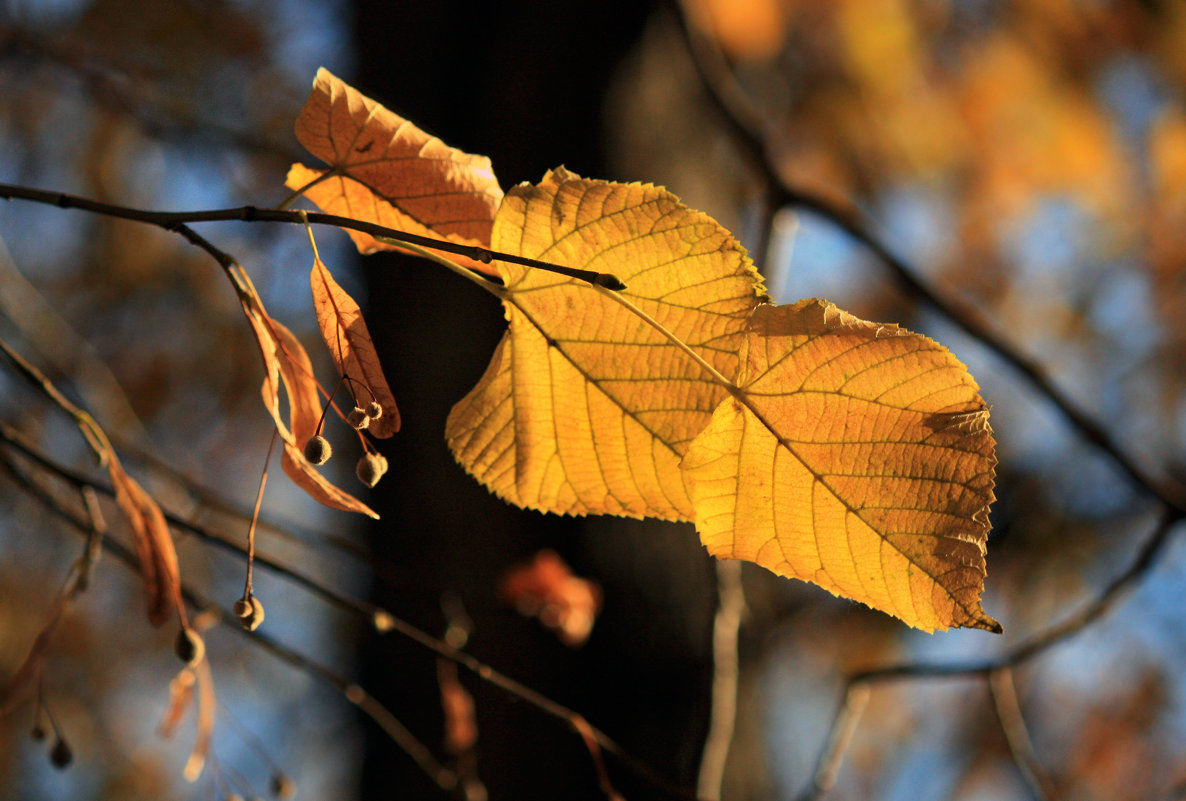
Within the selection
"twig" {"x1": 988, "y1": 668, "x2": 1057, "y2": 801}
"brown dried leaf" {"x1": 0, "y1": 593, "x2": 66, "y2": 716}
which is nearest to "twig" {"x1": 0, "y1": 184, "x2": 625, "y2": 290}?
"brown dried leaf" {"x1": 0, "y1": 593, "x2": 66, "y2": 716}

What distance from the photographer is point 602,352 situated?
0.43 metres

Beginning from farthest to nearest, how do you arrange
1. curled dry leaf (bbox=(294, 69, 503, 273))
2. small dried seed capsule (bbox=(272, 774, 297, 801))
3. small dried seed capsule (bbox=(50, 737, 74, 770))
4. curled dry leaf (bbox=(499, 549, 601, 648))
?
curled dry leaf (bbox=(499, 549, 601, 648)) < small dried seed capsule (bbox=(272, 774, 297, 801)) < small dried seed capsule (bbox=(50, 737, 74, 770)) < curled dry leaf (bbox=(294, 69, 503, 273))

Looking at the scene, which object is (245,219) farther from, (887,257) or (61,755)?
(887,257)

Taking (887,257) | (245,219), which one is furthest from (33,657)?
(887,257)

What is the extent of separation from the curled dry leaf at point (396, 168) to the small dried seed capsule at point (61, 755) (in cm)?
40

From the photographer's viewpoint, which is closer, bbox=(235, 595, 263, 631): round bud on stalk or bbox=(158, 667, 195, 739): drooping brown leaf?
bbox=(235, 595, 263, 631): round bud on stalk

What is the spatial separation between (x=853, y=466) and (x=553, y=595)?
34.0 inches

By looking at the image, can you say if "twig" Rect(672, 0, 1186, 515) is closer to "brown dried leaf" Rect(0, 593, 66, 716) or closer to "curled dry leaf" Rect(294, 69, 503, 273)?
"curled dry leaf" Rect(294, 69, 503, 273)

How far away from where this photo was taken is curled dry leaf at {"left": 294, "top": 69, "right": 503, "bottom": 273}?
0.42m

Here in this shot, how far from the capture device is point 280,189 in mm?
2102

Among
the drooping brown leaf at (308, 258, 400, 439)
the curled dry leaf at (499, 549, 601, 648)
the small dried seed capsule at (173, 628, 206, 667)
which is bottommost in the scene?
the curled dry leaf at (499, 549, 601, 648)

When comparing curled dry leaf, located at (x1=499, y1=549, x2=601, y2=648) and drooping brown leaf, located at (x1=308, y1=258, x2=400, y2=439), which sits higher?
drooping brown leaf, located at (x1=308, y1=258, x2=400, y2=439)

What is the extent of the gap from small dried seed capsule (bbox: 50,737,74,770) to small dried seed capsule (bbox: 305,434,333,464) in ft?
1.04

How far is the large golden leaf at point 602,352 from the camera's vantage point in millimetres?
382
